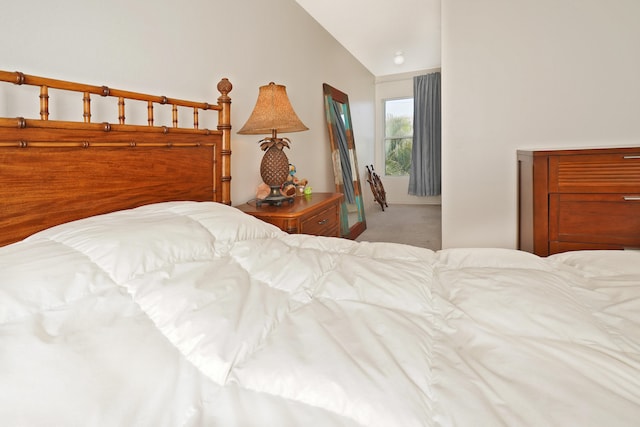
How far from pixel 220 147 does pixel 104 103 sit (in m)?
0.57

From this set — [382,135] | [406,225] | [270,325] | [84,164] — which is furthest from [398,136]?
[270,325]

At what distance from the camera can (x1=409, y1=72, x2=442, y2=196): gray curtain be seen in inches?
229

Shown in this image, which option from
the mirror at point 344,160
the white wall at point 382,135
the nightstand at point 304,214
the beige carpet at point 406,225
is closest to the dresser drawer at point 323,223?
the nightstand at point 304,214

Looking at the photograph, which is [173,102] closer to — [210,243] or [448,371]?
[210,243]

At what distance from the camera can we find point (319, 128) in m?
3.68

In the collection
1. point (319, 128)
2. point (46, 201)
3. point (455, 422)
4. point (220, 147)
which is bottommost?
point (455, 422)

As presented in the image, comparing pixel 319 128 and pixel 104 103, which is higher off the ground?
pixel 319 128

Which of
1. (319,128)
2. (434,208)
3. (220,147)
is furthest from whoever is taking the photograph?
(434,208)

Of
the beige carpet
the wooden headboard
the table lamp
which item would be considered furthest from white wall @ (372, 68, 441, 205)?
the wooden headboard

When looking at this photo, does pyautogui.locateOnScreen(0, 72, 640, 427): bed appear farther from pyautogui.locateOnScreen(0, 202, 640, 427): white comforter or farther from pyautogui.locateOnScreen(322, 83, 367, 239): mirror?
pyautogui.locateOnScreen(322, 83, 367, 239): mirror

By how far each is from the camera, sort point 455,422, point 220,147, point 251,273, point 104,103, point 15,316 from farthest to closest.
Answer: point 220,147, point 104,103, point 251,273, point 15,316, point 455,422

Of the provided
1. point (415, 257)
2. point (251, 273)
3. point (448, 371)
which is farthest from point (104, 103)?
point (448, 371)

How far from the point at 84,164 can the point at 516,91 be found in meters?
2.60

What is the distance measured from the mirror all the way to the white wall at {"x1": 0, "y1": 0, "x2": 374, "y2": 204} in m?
0.14
